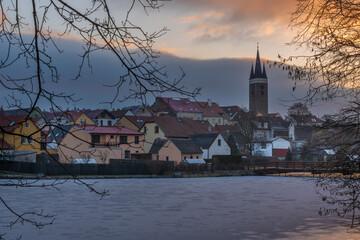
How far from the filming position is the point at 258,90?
630 feet

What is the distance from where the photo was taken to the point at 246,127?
240 feet

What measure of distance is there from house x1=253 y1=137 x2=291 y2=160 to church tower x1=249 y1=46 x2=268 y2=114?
10571 cm

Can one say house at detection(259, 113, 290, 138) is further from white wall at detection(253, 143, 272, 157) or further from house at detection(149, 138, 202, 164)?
house at detection(149, 138, 202, 164)

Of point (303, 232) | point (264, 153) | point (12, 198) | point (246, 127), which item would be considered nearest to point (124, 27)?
point (303, 232)

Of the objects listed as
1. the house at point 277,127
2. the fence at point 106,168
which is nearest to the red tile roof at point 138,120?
the fence at point 106,168

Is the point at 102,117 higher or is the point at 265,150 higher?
the point at 102,117

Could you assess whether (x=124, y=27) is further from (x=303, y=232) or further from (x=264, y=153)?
(x=264, y=153)

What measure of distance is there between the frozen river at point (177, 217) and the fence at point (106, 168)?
1763cm

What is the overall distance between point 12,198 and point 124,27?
29656 mm

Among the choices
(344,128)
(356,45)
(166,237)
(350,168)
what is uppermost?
(356,45)

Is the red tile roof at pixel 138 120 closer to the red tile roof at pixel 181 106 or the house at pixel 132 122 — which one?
the house at pixel 132 122

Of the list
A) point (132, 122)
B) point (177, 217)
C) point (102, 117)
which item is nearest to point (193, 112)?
point (102, 117)

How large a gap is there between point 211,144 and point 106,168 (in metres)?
19.2

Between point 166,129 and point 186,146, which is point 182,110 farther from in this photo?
point 186,146
